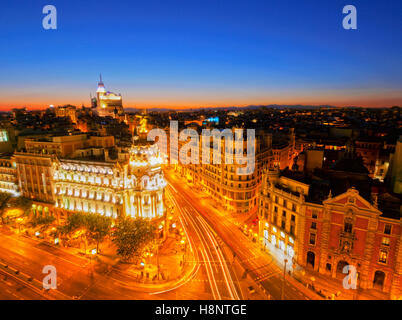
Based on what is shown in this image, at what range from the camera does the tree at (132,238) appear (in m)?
55.8

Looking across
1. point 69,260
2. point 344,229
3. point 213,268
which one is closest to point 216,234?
point 213,268

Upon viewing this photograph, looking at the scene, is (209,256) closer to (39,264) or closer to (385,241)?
(385,241)

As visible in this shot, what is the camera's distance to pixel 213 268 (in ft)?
192

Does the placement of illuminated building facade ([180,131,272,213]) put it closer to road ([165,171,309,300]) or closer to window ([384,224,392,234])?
road ([165,171,309,300])

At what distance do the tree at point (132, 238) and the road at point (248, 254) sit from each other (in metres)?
23.6

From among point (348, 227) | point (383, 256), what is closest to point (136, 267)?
point (348, 227)

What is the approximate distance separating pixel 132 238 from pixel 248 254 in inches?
1179

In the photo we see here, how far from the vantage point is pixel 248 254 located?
64.8m

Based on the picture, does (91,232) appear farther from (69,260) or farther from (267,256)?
(267,256)

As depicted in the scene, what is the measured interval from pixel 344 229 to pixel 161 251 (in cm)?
4479

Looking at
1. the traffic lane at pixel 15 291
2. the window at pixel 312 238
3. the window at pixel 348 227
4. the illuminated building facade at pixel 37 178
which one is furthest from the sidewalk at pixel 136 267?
the window at pixel 348 227

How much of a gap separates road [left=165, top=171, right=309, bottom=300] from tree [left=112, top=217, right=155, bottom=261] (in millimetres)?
23579

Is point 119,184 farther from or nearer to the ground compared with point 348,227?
farther from the ground

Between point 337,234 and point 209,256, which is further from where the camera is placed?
point 209,256
